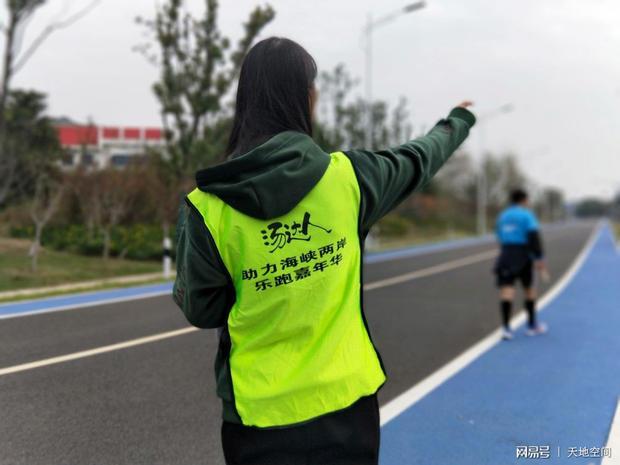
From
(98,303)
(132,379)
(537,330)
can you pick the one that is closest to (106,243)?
(98,303)

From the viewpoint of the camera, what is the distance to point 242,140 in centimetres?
154

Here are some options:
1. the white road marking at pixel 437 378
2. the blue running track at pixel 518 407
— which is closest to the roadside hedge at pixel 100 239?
the white road marking at pixel 437 378

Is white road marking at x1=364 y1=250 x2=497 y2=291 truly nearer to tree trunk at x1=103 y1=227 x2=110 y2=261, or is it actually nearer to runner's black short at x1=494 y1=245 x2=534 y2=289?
runner's black short at x1=494 y1=245 x2=534 y2=289

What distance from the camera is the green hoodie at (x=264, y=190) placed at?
135cm

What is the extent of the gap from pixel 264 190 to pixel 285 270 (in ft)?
0.72

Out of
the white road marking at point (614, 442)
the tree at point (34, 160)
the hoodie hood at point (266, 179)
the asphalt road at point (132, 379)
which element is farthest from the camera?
the tree at point (34, 160)

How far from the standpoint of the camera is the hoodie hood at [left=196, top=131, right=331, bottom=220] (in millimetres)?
1335

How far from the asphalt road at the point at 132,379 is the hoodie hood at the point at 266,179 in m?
2.44

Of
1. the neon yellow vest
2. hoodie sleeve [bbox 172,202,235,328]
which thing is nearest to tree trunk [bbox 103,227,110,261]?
hoodie sleeve [bbox 172,202,235,328]

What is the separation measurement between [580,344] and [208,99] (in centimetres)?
1172

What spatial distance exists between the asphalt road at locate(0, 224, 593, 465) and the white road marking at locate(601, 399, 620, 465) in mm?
1579

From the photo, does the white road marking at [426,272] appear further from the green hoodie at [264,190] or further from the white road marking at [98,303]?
the green hoodie at [264,190]

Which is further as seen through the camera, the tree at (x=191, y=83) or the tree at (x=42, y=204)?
the tree at (x=191, y=83)

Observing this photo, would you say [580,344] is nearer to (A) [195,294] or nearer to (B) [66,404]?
(B) [66,404]
